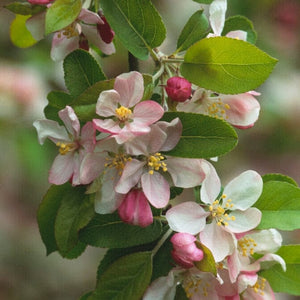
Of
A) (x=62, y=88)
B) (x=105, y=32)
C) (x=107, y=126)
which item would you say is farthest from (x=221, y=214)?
(x=62, y=88)

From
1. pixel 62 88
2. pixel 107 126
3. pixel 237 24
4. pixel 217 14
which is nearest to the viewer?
pixel 107 126

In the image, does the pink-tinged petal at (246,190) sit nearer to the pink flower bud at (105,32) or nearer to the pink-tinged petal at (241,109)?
the pink-tinged petal at (241,109)

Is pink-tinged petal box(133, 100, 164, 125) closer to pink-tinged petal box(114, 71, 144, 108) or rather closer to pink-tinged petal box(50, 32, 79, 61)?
pink-tinged petal box(114, 71, 144, 108)

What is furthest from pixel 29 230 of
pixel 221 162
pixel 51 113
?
pixel 51 113

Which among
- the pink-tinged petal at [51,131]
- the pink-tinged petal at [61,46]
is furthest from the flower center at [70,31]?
the pink-tinged petal at [51,131]

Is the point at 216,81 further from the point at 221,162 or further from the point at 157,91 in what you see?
the point at 221,162

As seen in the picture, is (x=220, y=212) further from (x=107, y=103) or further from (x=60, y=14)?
(x=60, y=14)
